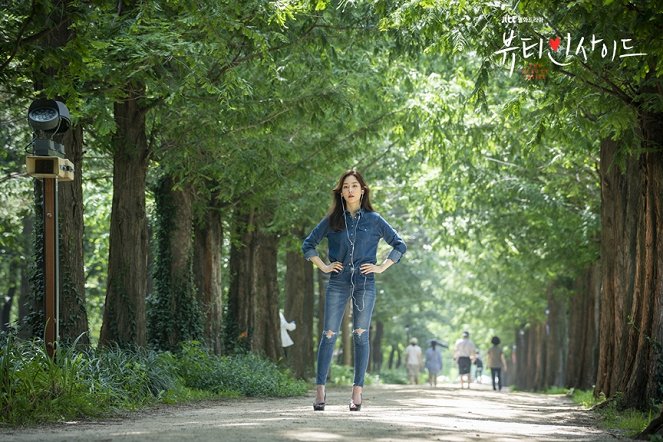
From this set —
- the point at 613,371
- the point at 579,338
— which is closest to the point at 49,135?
the point at 613,371

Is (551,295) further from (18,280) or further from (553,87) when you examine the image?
(553,87)

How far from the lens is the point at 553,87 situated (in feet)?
44.7

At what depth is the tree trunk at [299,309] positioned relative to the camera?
31.2 meters

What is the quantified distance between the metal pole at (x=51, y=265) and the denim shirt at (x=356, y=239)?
3.04m

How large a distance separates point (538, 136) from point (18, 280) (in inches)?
1047

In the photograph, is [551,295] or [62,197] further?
[551,295]

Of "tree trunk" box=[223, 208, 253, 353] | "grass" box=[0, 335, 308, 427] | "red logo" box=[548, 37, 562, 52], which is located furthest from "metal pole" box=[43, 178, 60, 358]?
"tree trunk" box=[223, 208, 253, 353]

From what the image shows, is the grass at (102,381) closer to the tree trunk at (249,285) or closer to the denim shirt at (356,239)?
the denim shirt at (356,239)

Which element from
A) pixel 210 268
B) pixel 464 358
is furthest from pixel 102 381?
pixel 464 358

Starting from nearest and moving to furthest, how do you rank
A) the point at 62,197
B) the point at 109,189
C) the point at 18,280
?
1. the point at 62,197
2. the point at 109,189
3. the point at 18,280

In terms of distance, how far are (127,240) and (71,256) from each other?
2.25 m

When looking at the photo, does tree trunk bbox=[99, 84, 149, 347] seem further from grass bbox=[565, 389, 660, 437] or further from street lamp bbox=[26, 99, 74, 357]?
grass bbox=[565, 389, 660, 437]

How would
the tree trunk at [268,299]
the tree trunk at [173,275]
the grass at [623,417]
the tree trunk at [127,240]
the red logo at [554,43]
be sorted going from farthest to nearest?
1. the tree trunk at [268,299]
2. the tree trunk at [173,275]
3. the tree trunk at [127,240]
4. the red logo at [554,43]
5. the grass at [623,417]

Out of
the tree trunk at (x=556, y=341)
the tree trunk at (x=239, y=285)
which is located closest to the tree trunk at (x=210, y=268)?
the tree trunk at (x=239, y=285)
